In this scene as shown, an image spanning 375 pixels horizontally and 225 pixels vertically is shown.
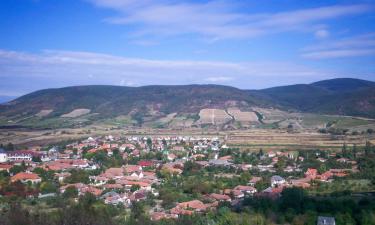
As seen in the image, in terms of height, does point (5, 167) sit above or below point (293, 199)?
above

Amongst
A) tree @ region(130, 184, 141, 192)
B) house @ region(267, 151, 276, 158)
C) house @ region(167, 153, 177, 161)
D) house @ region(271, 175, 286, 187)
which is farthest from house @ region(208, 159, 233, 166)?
tree @ region(130, 184, 141, 192)

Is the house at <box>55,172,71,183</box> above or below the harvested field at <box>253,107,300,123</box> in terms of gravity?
below

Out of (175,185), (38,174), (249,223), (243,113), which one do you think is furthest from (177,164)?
(243,113)

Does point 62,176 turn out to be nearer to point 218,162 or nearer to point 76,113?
point 218,162

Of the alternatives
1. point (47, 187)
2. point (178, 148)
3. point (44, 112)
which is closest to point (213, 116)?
point (44, 112)

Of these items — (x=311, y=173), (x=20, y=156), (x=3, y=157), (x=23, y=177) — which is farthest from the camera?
(x=20, y=156)

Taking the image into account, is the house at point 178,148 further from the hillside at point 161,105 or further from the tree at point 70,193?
the hillside at point 161,105

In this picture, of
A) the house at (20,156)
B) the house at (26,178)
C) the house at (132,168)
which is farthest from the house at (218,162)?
the house at (20,156)

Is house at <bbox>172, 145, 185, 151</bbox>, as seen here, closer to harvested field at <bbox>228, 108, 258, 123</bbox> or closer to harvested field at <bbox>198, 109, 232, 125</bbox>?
harvested field at <bbox>198, 109, 232, 125</bbox>
